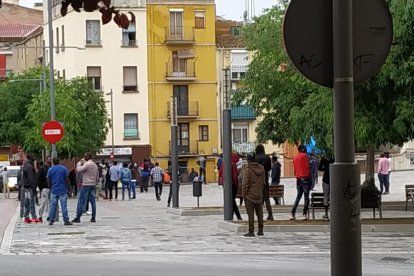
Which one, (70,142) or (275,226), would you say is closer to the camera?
(275,226)

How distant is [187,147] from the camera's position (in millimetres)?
69938

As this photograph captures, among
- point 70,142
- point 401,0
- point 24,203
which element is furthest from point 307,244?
point 70,142

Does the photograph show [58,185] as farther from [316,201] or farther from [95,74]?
[95,74]

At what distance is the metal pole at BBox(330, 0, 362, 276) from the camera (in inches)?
206

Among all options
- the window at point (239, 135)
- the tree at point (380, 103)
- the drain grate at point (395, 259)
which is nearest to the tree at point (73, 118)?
the tree at point (380, 103)

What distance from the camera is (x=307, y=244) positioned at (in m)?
17.9

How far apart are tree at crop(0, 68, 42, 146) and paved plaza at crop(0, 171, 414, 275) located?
3701 centimetres

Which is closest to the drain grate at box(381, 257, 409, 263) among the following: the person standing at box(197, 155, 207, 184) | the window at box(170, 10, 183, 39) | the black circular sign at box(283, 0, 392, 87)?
the black circular sign at box(283, 0, 392, 87)

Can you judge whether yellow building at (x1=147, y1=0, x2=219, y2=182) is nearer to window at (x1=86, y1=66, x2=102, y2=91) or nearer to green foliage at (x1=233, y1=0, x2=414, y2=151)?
window at (x1=86, y1=66, x2=102, y2=91)

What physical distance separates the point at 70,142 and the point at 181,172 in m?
23.7

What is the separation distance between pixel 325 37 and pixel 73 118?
4164cm

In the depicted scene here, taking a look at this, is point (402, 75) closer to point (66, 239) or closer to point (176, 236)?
point (176, 236)

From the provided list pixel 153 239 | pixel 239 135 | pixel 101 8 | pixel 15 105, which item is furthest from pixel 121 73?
pixel 101 8

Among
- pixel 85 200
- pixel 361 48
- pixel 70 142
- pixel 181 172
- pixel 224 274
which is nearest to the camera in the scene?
pixel 361 48
